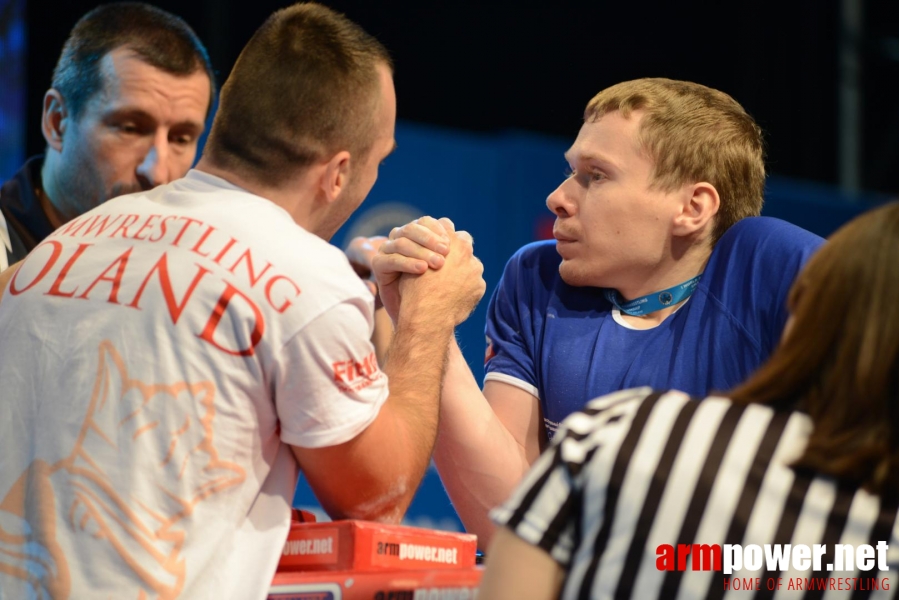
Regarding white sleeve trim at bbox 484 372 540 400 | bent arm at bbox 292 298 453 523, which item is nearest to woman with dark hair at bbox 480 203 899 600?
bent arm at bbox 292 298 453 523

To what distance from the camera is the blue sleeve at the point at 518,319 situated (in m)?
2.20

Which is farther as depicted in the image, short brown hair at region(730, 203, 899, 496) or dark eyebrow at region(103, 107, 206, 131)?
dark eyebrow at region(103, 107, 206, 131)

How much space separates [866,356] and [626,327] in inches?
41.3

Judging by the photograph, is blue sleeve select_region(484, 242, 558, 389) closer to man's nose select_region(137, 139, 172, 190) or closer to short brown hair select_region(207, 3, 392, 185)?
short brown hair select_region(207, 3, 392, 185)

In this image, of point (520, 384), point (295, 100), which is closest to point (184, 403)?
point (295, 100)

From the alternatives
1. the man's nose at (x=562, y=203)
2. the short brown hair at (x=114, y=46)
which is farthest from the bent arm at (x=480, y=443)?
the short brown hair at (x=114, y=46)

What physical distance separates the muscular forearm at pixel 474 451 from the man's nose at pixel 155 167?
1.01 metres

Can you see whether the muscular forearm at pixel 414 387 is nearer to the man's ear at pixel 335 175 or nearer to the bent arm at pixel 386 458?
the bent arm at pixel 386 458

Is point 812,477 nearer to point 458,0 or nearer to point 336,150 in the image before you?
point 336,150

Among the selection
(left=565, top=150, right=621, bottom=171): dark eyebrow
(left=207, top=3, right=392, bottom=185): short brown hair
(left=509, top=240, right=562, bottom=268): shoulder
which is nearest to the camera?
(left=207, top=3, right=392, bottom=185): short brown hair

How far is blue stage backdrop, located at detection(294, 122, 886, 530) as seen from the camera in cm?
408

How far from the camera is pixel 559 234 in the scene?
214cm

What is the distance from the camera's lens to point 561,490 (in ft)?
3.67

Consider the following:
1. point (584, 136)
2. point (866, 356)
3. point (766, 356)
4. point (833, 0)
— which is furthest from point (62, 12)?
point (833, 0)
